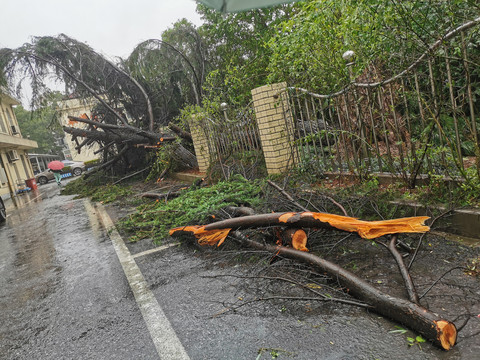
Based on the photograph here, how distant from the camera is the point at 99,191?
1317 centimetres

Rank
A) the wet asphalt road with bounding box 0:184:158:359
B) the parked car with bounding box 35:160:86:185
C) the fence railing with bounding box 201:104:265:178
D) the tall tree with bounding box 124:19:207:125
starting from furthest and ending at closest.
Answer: the parked car with bounding box 35:160:86:185 < the tall tree with bounding box 124:19:207:125 < the fence railing with bounding box 201:104:265:178 < the wet asphalt road with bounding box 0:184:158:359

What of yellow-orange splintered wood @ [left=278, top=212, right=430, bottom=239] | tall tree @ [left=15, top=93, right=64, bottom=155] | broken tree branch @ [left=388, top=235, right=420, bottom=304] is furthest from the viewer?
tall tree @ [left=15, top=93, right=64, bottom=155]

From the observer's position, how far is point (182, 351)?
2064 mm

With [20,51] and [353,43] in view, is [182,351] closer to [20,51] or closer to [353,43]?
[353,43]

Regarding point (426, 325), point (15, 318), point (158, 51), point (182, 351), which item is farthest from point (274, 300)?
point (158, 51)

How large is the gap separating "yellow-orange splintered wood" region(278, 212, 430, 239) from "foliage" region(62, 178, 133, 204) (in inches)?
348

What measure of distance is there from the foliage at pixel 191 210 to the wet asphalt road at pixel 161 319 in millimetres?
634

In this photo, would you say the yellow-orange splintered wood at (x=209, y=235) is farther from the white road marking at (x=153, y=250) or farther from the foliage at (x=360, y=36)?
the foliage at (x=360, y=36)

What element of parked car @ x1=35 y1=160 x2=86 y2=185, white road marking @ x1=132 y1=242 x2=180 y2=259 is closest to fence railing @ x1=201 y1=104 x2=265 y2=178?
white road marking @ x1=132 y1=242 x2=180 y2=259

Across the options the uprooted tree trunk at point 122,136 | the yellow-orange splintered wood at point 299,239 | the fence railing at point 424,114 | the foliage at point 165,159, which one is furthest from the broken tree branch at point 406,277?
the foliage at point 165,159

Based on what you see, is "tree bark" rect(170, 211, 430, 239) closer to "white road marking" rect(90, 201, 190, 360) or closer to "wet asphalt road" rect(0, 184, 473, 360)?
"wet asphalt road" rect(0, 184, 473, 360)

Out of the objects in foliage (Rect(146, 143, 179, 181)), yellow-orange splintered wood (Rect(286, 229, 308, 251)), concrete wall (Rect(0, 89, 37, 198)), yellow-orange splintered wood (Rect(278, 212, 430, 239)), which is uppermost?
concrete wall (Rect(0, 89, 37, 198))

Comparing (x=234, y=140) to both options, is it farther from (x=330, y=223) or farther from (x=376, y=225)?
(x=376, y=225)

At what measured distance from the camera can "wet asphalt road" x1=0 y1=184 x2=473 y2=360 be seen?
1929 mm
